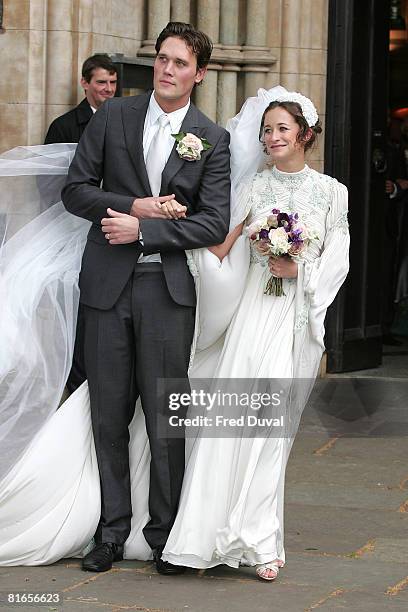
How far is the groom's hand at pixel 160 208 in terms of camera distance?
215 inches

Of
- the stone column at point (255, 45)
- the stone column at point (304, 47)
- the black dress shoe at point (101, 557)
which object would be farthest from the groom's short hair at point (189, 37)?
the stone column at point (304, 47)

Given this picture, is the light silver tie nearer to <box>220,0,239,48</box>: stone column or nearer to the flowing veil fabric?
the flowing veil fabric

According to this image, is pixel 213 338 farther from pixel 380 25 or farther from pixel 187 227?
pixel 380 25

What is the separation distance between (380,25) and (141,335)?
5.32m

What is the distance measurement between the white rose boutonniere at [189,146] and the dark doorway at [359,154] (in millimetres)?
4466

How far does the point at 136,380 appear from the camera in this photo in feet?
18.7

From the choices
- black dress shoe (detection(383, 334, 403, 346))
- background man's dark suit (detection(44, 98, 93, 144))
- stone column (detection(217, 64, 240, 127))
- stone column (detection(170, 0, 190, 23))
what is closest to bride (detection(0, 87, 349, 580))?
background man's dark suit (detection(44, 98, 93, 144))

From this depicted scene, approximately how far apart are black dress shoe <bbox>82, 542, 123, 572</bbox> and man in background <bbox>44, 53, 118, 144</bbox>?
9.33ft

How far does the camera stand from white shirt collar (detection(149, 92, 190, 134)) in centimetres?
562

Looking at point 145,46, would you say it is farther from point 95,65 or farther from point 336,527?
point 336,527

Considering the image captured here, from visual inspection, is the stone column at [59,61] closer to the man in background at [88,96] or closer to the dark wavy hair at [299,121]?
the man in background at [88,96]

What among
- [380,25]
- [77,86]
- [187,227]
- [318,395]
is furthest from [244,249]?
[380,25]

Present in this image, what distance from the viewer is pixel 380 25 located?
402 inches

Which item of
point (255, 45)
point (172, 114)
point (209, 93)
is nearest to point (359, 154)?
point (255, 45)
